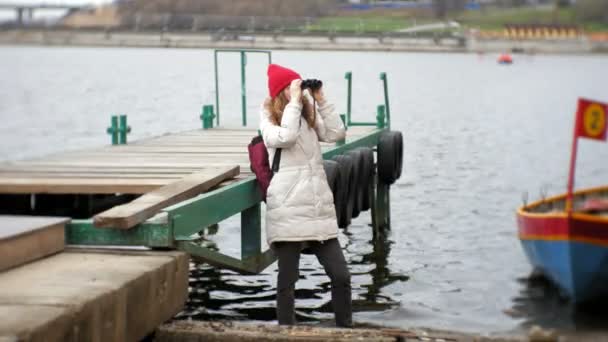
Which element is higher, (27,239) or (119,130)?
(119,130)

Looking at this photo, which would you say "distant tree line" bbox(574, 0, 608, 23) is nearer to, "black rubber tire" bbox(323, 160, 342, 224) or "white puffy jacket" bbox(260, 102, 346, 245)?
"black rubber tire" bbox(323, 160, 342, 224)

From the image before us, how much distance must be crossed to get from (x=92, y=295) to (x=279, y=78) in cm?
225

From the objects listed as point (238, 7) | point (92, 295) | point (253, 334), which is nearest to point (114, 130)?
point (253, 334)

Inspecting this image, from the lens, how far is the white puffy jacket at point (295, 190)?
784cm

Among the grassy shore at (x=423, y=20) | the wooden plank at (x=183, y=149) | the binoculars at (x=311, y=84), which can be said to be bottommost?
the wooden plank at (x=183, y=149)

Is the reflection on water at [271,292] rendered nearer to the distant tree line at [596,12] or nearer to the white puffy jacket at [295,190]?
the white puffy jacket at [295,190]

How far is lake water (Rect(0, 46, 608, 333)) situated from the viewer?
11633 mm

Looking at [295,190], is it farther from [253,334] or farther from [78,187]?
[78,187]

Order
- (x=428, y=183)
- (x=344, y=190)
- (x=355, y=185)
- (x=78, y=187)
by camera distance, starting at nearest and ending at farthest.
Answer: (x=78, y=187), (x=344, y=190), (x=355, y=185), (x=428, y=183)

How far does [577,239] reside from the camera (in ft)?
35.3

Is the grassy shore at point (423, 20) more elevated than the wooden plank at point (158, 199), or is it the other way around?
the grassy shore at point (423, 20)

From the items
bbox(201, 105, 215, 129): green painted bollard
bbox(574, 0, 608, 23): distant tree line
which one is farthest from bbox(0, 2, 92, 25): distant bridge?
bbox(201, 105, 215, 129): green painted bollard

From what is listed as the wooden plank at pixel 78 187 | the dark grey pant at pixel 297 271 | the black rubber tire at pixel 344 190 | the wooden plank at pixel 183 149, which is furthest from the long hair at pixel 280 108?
the wooden plank at pixel 183 149

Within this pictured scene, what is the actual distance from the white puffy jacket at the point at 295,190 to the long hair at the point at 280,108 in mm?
82
